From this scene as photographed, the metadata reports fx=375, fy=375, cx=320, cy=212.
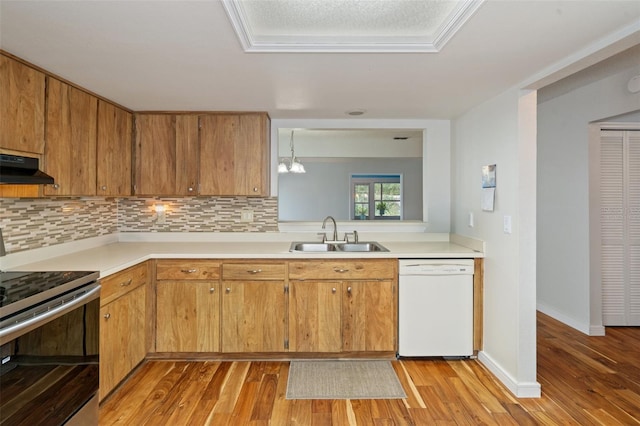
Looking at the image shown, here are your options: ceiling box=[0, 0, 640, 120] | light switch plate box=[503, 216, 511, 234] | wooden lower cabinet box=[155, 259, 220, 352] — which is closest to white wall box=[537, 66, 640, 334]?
A: ceiling box=[0, 0, 640, 120]

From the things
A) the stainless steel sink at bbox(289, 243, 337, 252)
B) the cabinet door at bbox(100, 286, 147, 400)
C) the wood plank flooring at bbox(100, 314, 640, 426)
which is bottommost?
the wood plank flooring at bbox(100, 314, 640, 426)

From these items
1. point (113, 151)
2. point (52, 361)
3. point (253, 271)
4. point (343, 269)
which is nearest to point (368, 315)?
point (343, 269)

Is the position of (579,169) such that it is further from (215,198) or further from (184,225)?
(184,225)

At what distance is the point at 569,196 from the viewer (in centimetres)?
376

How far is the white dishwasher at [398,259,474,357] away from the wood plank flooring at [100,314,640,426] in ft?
0.43

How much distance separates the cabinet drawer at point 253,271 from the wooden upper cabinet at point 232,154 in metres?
0.69

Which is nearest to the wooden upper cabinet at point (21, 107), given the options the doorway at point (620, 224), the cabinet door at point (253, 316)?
the cabinet door at point (253, 316)

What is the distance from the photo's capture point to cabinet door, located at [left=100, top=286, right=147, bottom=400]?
7.49ft

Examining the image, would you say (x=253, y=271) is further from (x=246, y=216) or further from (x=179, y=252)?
(x=246, y=216)

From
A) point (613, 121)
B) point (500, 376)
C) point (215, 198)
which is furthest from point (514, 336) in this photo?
point (215, 198)

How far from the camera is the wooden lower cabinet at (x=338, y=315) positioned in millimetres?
2953

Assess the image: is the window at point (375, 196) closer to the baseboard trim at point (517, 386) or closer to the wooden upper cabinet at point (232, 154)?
the wooden upper cabinet at point (232, 154)

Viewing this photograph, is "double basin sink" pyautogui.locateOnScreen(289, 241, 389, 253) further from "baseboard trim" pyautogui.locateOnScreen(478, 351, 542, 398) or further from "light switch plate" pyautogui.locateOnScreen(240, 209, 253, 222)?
"baseboard trim" pyautogui.locateOnScreen(478, 351, 542, 398)

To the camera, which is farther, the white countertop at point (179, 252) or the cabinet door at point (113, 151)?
the cabinet door at point (113, 151)
